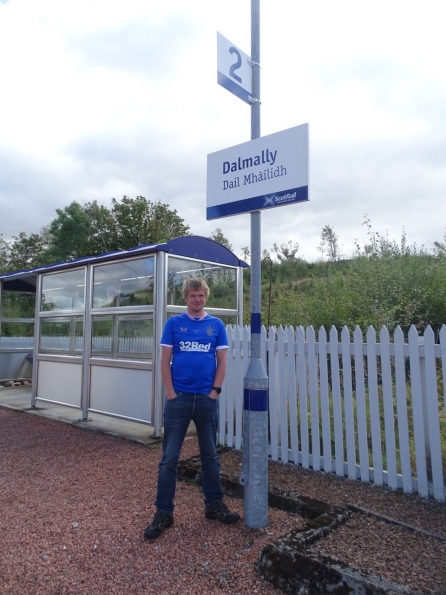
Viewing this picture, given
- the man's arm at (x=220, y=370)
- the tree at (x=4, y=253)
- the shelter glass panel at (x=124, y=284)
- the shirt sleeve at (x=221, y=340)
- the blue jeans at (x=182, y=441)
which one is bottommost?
the blue jeans at (x=182, y=441)

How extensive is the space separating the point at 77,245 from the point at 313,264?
1303 centimetres

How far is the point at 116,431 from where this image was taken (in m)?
6.76

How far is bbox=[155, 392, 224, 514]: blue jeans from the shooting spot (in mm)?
3453

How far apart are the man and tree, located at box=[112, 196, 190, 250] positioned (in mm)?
21371

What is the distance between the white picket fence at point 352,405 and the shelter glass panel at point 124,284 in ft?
5.41

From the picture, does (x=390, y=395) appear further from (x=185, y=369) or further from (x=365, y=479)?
(x=185, y=369)

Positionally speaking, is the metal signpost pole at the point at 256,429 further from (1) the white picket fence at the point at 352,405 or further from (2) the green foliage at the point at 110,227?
(2) the green foliage at the point at 110,227

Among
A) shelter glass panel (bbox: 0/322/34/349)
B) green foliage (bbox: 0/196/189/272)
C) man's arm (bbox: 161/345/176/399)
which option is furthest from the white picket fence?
green foliage (bbox: 0/196/189/272)

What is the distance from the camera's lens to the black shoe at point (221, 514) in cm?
341

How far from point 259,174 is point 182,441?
2.08 m

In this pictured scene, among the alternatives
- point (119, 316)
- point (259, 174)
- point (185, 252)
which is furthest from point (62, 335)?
point (259, 174)

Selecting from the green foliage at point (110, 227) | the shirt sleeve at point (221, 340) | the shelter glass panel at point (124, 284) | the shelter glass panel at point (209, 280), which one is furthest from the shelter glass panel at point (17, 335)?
the green foliage at point (110, 227)

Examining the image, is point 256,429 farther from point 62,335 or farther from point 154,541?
point 62,335

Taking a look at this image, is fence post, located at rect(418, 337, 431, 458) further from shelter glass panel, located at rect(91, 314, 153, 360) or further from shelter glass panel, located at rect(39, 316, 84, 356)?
shelter glass panel, located at rect(39, 316, 84, 356)
